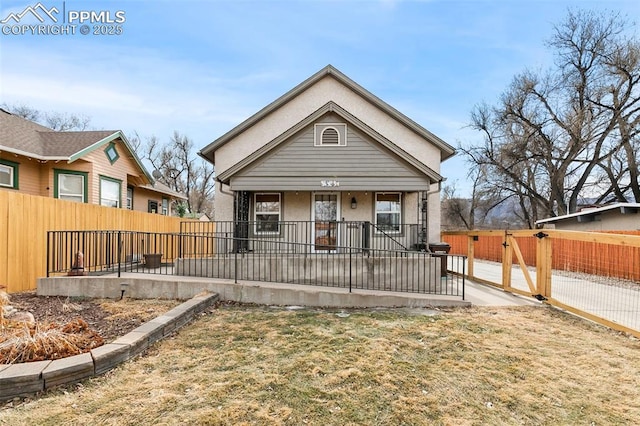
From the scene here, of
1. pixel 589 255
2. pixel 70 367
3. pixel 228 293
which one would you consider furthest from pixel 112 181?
pixel 589 255

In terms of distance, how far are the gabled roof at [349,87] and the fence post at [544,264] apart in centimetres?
523

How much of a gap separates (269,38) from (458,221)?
127 feet

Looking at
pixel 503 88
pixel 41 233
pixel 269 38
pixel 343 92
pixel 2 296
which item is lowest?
pixel 2 296

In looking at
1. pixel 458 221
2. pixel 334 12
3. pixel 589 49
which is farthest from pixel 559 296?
pixel 458 221

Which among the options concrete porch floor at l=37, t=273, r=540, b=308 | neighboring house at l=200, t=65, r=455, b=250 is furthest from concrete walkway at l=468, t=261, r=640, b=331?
neighboring house at l=200, t=65, r=455, b=250

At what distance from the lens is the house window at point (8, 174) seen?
1031 centimetres

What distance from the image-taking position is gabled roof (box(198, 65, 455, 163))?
12102 millimetres

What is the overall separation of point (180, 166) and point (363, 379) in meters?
47.1

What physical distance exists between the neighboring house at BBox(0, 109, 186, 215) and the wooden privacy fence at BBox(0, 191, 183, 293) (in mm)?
3491

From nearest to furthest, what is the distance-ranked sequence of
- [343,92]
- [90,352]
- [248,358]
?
[90,352]
[248,358]
[343,92]

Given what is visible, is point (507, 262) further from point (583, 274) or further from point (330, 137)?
point (330, 137)

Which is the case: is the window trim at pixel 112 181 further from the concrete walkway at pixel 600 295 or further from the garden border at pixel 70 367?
the concrete walkway at pixel 600 295

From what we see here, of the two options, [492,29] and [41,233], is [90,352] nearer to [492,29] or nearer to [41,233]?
[41,233]

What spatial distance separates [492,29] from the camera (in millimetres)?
11789
